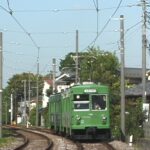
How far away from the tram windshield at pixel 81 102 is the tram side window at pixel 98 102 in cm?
36

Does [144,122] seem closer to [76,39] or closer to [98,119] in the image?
[98,119]

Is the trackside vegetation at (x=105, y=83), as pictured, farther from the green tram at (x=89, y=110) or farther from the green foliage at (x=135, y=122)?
the green tram at (x=89, y=110)

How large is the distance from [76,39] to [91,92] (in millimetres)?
25677

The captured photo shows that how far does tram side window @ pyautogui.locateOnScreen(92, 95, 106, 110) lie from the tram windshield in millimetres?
358

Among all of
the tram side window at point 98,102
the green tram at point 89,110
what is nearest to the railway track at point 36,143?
the green tram at point 89,110

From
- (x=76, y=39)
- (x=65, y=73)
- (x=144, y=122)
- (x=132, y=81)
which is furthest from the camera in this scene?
(x=65, y=73)

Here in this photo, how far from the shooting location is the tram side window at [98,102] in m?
31.3

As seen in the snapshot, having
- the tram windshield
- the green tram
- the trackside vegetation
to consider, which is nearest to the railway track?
the green tram

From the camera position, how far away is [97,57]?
7025 centimetres

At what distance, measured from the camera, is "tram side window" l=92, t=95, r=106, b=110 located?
3130cm

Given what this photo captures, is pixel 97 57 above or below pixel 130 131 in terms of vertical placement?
above

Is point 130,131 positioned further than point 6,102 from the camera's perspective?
No

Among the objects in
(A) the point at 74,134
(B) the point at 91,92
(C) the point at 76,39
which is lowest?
(A) the point at 74,134

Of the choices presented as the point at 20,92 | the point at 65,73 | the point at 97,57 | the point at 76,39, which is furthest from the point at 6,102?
the point at 76,39
